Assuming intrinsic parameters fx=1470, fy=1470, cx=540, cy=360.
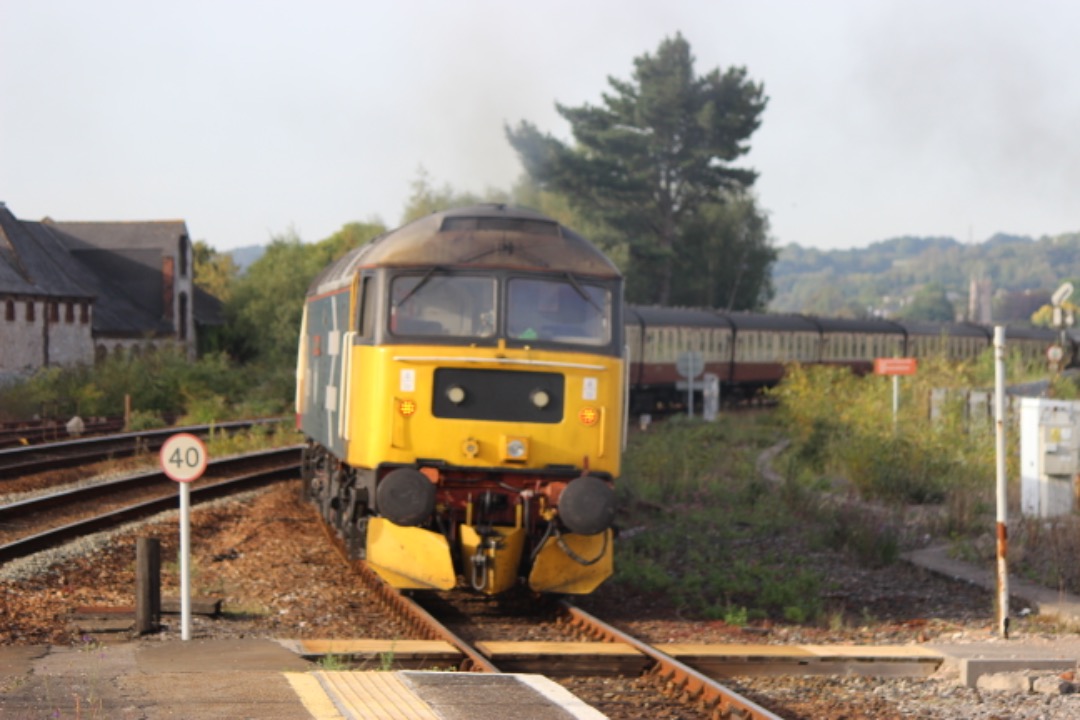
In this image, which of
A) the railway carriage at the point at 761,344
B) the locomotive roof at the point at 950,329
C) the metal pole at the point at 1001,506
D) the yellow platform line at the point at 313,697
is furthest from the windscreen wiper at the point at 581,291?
the locomotive roof at the point at 950,329

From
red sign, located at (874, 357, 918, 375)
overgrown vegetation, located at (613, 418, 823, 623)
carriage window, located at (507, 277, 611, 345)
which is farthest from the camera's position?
red sign, located at (874, 357, 918, 375)

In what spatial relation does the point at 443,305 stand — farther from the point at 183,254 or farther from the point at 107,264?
the point at 107,264

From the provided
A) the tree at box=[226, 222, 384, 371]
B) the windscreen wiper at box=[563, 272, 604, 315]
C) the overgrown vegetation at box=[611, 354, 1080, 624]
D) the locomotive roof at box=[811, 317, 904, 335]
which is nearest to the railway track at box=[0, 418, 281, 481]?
the overgrown vegetation at box=[611, 354, 1080, 624]

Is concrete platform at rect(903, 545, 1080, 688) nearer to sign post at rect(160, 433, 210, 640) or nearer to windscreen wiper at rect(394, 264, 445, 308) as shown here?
windscreen wiper at rect(394, 264, 445, 308)

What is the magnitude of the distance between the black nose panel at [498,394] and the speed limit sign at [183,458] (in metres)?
1.85

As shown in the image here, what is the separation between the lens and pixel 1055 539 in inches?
596

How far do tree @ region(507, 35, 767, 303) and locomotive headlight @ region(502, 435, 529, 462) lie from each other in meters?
43.8

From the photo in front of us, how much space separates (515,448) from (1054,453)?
901cm

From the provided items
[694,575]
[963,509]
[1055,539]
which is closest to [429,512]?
[694,575]

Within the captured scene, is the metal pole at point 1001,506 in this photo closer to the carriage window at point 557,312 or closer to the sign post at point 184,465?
the carriage window at point 557,312

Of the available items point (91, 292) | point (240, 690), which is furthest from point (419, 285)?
point (91, 292)

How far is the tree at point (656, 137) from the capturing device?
56094 millimetres

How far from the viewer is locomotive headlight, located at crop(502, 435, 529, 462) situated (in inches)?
454

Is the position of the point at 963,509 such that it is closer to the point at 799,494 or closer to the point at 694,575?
the point at 799,494
